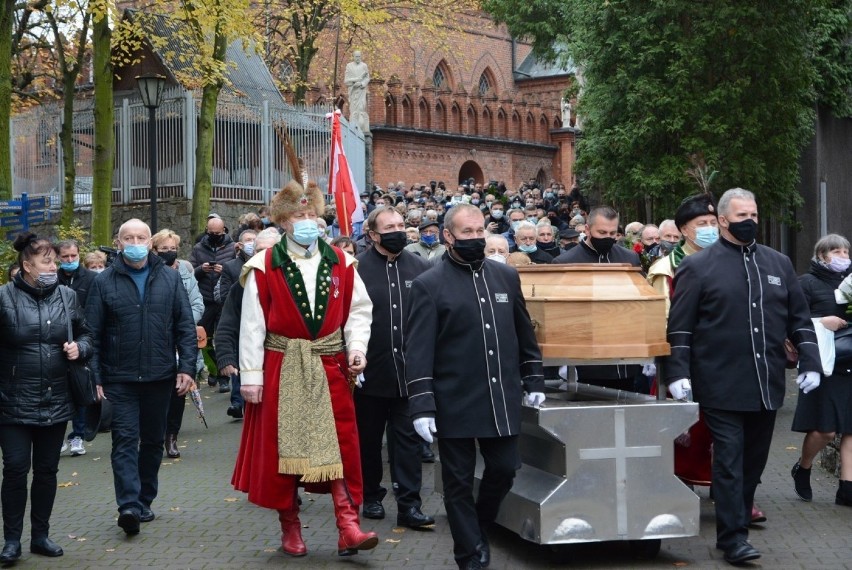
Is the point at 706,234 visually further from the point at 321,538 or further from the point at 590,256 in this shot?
the point at 321,538

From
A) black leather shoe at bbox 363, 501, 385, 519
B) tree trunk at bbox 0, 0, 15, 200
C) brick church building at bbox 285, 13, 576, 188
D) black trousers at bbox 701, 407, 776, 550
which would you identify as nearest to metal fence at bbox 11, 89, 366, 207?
tree trunk at bbox 0, 0, 15, 200

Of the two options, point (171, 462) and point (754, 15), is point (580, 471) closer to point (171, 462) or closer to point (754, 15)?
point (171, 462)

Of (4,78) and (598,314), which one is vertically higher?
(4,78)

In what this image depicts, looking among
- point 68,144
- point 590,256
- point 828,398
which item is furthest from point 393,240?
point 68,144

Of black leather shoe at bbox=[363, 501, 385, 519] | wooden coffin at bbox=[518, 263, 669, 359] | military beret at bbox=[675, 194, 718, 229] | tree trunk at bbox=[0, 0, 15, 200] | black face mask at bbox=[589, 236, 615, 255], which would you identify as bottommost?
black leather shoe at bbox=[363, 501, 385, 519]

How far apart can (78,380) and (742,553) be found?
432 cm

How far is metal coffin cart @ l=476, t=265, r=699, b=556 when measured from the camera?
7863 mm

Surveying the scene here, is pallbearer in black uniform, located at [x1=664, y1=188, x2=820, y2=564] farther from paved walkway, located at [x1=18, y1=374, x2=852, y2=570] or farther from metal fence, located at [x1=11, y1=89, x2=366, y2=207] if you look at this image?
metal fence, located at [x1=11, y1=89, x2=366, y2=207]

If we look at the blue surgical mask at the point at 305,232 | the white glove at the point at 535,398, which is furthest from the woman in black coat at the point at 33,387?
the white glove at the point at 535,398

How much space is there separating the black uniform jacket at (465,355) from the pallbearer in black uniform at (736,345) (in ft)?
3.82

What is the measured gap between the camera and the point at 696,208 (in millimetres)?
9750

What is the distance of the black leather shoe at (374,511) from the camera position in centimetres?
979

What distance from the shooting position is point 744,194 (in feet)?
28.0

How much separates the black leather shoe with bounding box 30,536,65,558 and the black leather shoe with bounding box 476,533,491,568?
2823 mm
